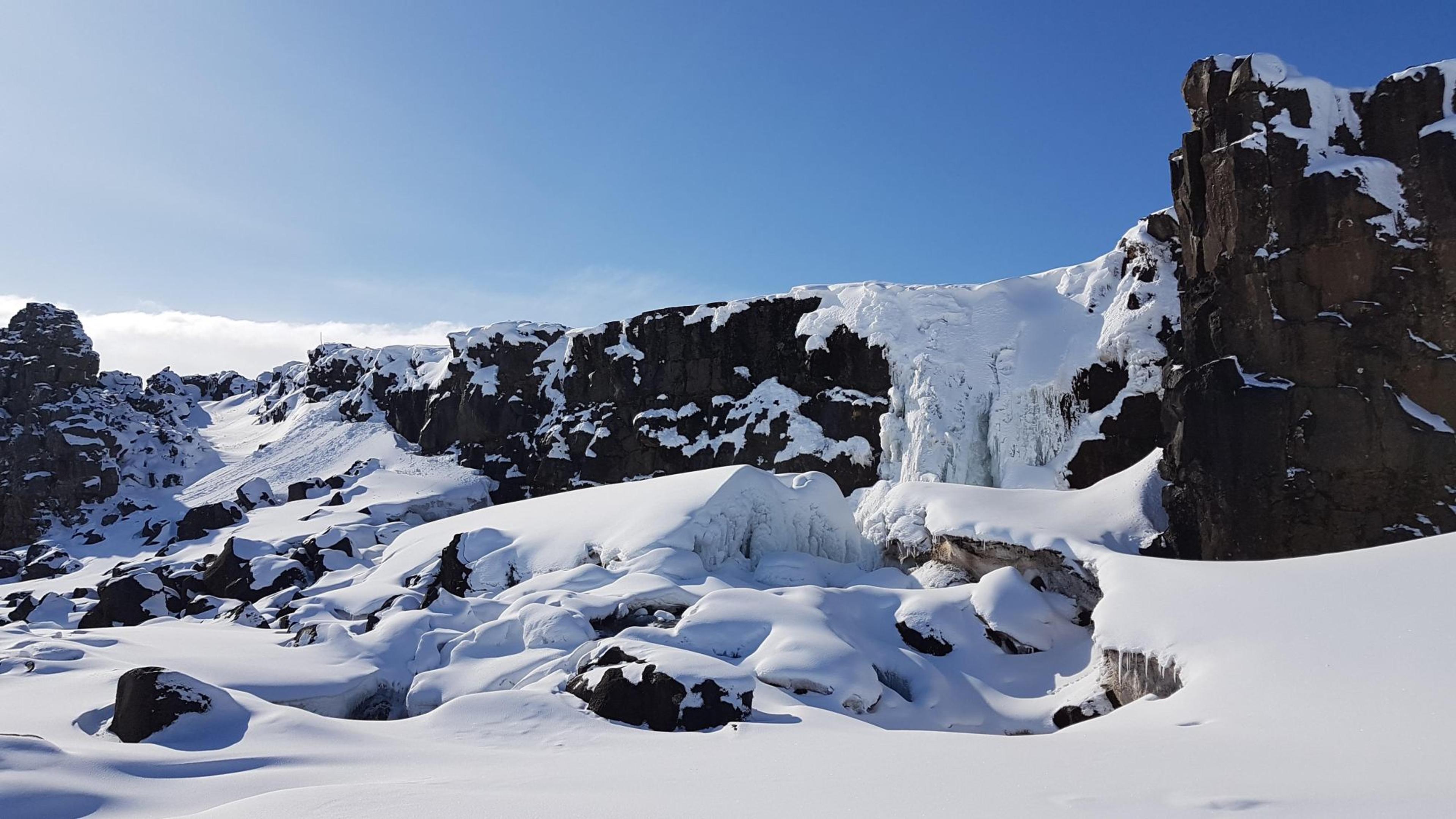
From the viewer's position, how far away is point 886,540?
22.7m

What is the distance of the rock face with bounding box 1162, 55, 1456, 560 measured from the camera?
57.0 ft

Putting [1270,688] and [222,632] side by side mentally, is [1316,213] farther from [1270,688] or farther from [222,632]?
[222,632]

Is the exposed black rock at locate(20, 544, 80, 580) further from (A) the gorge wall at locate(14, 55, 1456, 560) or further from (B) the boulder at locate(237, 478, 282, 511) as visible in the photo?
(B) the boulder at locate(237, 478, 282, 511)

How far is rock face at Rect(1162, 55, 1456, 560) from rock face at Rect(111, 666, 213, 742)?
18.7 m

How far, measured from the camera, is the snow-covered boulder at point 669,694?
1153 centimetres

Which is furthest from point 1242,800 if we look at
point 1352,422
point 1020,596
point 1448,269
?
point 1448,269

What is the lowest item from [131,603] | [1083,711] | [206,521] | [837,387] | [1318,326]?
[1083,711]

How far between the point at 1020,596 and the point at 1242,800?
11.7 m

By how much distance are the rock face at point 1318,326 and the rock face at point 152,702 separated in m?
18.7

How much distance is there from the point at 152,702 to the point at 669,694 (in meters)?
6.80

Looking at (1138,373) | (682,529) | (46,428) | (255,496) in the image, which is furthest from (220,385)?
(1138,373)

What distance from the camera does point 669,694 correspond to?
11680 millimetres

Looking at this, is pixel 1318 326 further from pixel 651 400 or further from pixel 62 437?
pixel 62 437

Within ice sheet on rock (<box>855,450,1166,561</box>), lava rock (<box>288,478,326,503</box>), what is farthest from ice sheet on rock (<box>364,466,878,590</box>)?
lava rock (<box>288,478,326,503</box>)
